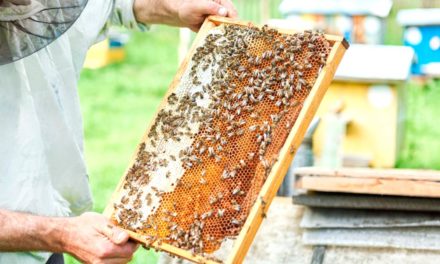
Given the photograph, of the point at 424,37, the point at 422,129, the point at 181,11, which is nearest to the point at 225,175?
the point at 181,11

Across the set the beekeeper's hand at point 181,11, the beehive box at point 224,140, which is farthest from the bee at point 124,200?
the beekeeper's hand at point 181,11

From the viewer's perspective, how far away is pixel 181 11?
3.89 metres

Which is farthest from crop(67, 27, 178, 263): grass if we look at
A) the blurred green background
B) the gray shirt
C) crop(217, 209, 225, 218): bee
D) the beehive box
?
crop(217, 209, 225, 218): bee

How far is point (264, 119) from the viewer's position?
329cm

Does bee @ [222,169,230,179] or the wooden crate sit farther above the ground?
the wooden crate

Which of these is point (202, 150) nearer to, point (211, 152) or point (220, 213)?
point (211, 152)

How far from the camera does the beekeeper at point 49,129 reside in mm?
3074

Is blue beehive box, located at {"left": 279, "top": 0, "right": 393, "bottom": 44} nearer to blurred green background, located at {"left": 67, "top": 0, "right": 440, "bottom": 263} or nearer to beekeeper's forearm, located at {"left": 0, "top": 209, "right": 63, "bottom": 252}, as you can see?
blurred green background, located at {"left": 67, "top": 0, "right": 440, "bottom": 263}

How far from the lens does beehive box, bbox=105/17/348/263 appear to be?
3.11 metres

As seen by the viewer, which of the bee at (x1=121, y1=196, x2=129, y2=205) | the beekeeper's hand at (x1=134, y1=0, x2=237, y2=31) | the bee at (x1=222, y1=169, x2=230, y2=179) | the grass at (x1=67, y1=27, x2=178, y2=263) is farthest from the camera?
the grass at (x1=67, y1=27, x2=178, y2=263)

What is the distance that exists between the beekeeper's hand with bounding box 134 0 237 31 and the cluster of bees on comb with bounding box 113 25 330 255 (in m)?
0.20

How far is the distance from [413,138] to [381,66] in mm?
1662

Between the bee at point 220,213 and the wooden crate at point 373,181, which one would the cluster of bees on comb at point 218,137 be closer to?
the bee at point 220,213

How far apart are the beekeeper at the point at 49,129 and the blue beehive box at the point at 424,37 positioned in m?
5.19
